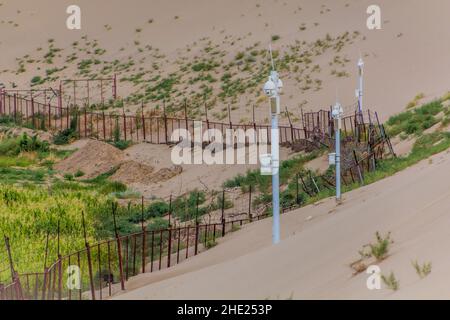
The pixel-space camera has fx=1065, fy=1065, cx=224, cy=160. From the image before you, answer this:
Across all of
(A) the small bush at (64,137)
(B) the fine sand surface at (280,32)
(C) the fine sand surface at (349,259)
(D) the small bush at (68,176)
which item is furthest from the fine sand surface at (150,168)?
(C) the fine sand surface at (349,259)

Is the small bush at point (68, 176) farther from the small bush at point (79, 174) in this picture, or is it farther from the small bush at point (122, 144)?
the small bush at point (122, 144)

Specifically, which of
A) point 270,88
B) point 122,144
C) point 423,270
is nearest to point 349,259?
point 423,270

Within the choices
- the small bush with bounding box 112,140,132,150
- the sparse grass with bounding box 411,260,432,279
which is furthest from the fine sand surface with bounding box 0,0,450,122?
the sparse grass with bounding box 411,260,432,279

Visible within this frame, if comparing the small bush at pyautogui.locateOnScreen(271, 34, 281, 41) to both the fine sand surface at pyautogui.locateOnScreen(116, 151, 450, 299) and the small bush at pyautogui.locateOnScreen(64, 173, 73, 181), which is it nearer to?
the small bush at pyautogui.locateOnScreen(64, 173, 73, 181)

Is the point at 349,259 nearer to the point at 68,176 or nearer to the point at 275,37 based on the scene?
the point at 68,176

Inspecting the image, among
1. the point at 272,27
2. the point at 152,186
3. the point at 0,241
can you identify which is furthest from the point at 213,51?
the point at 0,241

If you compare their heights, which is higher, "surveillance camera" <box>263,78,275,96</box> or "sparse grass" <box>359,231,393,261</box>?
"surveillance camera" <box>263,78,275,96</box>

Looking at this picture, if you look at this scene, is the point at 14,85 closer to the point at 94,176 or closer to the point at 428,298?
the point at 94,176
